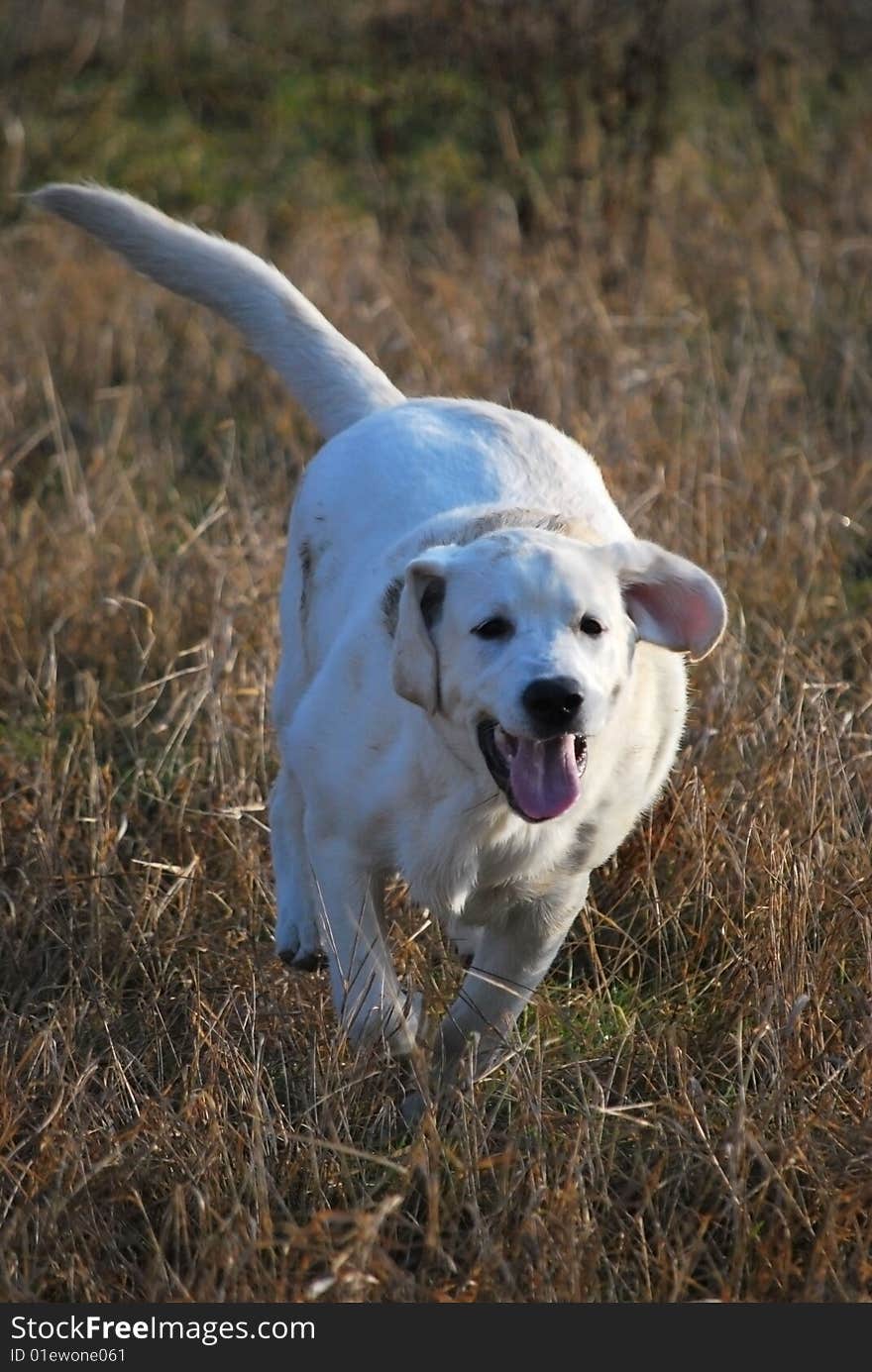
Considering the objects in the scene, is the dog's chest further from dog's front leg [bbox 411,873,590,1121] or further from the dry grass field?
the dry grass field

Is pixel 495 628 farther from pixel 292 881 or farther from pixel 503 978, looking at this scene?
pixel 292 881

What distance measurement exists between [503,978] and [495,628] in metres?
0.79

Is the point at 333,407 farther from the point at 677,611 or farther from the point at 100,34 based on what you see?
the point at 100,34

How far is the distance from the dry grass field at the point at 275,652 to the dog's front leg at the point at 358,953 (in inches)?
3.1

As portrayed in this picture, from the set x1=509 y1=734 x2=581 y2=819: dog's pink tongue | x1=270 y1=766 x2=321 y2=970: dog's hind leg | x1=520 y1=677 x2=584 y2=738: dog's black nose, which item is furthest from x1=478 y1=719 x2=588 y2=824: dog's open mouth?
x1=270 y1=766 x2=321 y2=970: dog's hind leg

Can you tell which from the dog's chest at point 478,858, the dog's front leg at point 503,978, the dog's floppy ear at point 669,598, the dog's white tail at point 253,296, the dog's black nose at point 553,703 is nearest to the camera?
the dog's black nose at point 553,703

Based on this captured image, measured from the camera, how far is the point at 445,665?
9.46ft

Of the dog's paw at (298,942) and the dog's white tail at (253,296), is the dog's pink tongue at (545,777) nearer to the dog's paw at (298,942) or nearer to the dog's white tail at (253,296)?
the dog's paw at (298,942)

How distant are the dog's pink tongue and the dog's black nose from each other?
127 mm

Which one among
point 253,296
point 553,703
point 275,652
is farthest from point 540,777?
point 275,652

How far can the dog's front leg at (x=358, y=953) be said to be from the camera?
3.14 metres

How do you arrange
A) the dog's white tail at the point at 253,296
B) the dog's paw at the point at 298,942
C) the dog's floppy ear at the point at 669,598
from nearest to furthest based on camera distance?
the dog's floppy ear at the point at 669,598 → the dog's paw at the point at 298,942 → the dog's white tail at the point at 253,296

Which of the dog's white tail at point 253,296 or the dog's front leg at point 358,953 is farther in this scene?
the dog's white tail at point 253,296

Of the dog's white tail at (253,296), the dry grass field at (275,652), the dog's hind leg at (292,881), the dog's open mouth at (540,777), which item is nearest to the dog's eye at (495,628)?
the dog's open mouth at (540,777)
